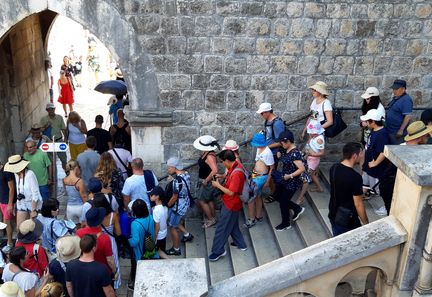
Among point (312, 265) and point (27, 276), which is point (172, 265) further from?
point (27, 276)

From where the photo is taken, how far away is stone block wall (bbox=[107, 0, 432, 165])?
8.06 m

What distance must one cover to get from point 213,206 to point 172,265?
4818mm

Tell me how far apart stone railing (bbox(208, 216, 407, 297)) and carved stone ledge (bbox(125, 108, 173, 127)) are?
5114 mm

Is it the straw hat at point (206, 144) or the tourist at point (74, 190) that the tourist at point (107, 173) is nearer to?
the tourist at point (74, 190)

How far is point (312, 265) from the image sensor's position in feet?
11.8

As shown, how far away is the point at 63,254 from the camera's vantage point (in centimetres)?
569

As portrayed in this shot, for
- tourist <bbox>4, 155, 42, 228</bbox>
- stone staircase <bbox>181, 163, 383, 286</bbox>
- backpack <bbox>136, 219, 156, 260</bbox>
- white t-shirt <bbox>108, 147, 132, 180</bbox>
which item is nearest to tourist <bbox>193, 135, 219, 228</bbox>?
stone staircase <bbox>181, 163, 383, 286</bbox>

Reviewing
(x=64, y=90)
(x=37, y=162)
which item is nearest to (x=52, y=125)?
(x=37, y=162)

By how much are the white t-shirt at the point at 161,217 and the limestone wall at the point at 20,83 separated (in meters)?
4.90

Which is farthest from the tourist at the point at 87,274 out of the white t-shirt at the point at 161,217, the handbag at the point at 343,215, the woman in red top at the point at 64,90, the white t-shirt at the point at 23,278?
the woman in red top at the point at 64,90

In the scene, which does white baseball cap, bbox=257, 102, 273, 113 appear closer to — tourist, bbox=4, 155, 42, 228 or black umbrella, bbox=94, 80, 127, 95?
tourist, bbox=4, 155, 42, 228

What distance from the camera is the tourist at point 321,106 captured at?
7930 millimetres

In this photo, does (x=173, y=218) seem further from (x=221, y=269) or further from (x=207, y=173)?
(x=221, y=269)

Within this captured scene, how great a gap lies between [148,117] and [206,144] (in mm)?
1137
